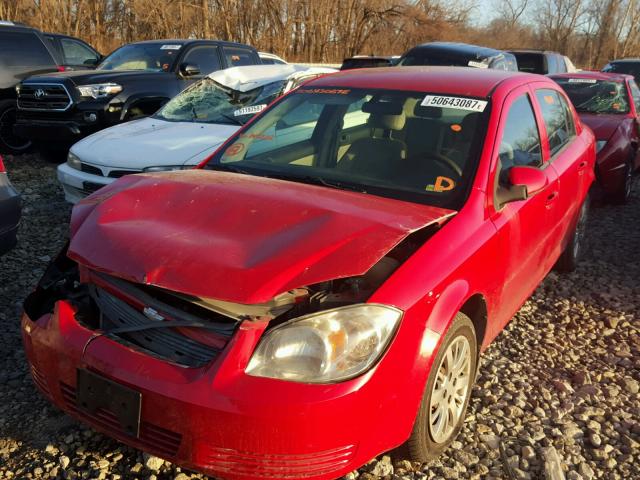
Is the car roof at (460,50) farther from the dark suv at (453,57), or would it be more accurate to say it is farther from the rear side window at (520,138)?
the rear side window at (520,138)

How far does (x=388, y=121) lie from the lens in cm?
344

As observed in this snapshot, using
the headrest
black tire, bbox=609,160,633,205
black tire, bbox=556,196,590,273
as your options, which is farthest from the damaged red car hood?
black tire, bbox=609,160,633,205

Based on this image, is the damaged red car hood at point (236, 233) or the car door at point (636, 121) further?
the car door at point (636, 121)

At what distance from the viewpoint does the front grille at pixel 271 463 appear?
2.05 m

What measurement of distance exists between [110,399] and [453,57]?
29.4ft

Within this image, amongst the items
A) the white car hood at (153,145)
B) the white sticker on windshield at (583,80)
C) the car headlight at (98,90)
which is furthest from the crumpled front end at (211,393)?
the white sticker on windshield at (583,80)

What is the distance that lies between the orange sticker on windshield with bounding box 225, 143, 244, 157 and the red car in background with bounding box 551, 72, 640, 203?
458 centimetres

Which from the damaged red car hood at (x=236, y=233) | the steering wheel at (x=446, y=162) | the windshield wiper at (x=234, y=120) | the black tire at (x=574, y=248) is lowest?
the black tire at (x=574, y=248)

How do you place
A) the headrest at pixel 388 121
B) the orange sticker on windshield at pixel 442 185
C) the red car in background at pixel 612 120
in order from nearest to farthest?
the orange sticker on windshield at pixel 442 185 → the headrest at pixel 388 121 → the red car in background at pixel 612 120

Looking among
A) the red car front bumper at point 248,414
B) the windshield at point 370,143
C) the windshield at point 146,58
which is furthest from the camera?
the windshield at point 146,58

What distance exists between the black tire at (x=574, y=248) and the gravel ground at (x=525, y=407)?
0.32 feet

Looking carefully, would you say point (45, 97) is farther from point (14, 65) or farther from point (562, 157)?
point (562, 157)

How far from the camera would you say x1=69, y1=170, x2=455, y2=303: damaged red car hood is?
2227mm

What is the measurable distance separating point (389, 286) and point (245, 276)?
0.55 m
